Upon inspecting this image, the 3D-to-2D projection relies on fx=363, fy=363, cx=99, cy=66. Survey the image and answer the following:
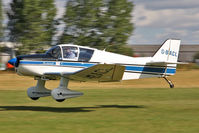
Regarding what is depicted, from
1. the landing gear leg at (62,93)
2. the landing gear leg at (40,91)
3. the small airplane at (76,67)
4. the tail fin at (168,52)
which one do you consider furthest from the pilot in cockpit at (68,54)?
the tail fin at (168,52)

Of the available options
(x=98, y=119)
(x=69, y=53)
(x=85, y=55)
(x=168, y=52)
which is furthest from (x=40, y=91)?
(x=168, y=52)

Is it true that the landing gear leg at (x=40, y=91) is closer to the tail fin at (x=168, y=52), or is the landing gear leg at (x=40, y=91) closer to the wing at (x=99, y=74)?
the wing at (x=99, y=74)

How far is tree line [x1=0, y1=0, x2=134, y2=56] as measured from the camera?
4584 centimetres

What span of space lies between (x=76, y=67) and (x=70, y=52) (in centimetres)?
59

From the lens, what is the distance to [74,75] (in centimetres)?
1234

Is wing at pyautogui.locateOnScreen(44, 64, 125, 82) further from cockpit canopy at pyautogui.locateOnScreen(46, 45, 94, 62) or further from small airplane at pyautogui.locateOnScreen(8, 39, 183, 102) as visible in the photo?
cockpit canopy at pyautogui.locateOnScreen(46, 45, 94, 62)

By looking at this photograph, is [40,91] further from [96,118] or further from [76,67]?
[96,118]

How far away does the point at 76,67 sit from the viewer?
13.1 metres

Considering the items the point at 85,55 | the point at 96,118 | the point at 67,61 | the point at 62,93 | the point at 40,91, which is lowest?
the point at 40,91

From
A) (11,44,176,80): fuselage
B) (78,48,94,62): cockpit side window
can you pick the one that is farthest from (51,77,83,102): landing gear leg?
(78,48,94,62): cockpit side window

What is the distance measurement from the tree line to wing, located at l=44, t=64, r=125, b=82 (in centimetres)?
3164

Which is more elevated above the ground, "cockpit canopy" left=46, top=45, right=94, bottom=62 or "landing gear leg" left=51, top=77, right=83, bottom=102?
"cockpit canopy" left=46, top=45, right=94, bottom=62

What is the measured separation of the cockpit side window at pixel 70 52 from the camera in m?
13.1

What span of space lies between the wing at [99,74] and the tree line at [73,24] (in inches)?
1246
